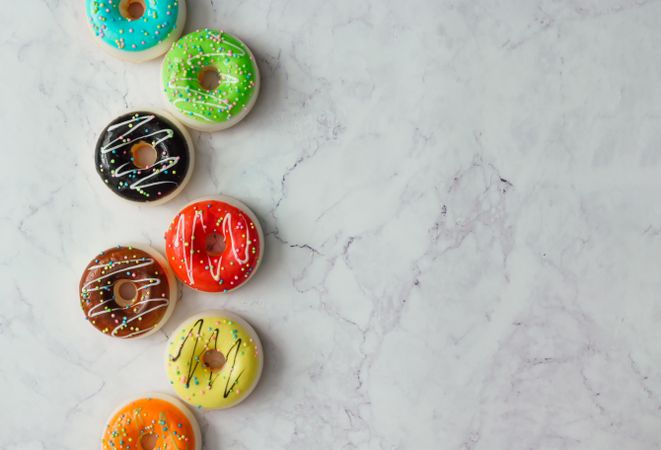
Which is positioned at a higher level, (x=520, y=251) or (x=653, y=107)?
(x=653, y=107)

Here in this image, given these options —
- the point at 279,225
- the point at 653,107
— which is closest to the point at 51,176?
the point at 279,225

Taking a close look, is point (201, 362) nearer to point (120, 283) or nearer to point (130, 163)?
point (120, 283)

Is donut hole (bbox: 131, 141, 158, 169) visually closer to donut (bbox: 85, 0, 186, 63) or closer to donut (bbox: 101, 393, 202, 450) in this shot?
donut (bbox: 85, 0, 186, 63)

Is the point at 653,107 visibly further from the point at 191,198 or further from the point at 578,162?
the point at 191,198

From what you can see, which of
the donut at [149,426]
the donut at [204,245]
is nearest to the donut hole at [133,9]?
the donut at [204,245]

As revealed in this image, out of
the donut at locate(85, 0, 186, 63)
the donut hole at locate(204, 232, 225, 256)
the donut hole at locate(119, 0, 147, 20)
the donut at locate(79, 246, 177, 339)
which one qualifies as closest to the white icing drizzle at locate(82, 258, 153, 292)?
the donut at locate(79, 246, 177, 339)

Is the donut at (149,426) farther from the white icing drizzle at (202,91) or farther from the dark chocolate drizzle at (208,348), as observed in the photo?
the white icing drizzle at (202,91)
